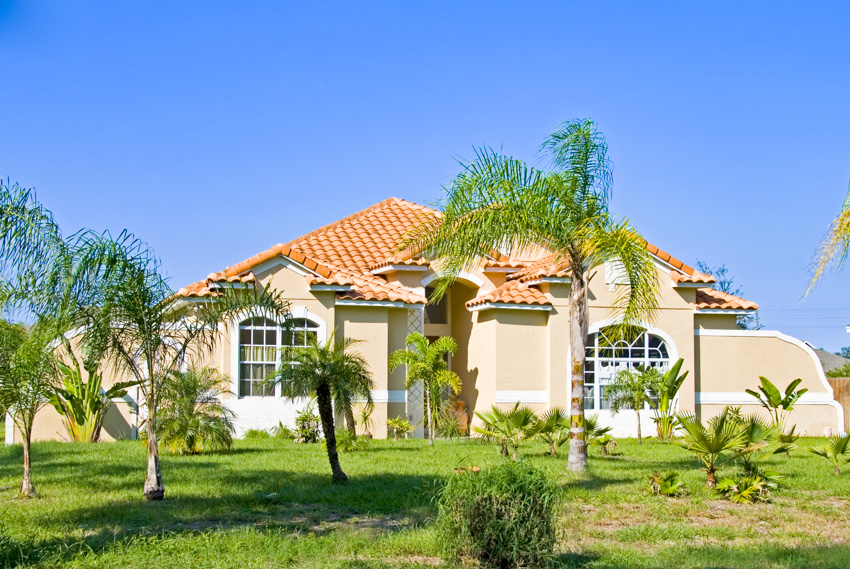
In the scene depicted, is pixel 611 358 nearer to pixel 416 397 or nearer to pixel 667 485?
pixel 416 397

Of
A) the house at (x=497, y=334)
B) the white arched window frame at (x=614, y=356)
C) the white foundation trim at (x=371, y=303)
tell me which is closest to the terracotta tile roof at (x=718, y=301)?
the house at (x=497, y=334)

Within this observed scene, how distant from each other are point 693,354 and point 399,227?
9.19 meters

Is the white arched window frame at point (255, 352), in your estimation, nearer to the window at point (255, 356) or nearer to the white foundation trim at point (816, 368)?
the window at point (255, 356)

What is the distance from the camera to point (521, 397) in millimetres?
22484

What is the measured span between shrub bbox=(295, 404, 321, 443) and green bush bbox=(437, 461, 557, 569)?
12.2 m

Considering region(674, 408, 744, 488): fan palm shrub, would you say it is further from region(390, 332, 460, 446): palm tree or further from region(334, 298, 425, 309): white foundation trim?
region(334, 298, 425, 309): white foundation trim

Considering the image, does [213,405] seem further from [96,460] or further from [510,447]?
[510,447]

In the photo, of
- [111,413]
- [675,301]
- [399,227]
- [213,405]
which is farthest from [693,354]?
[111,413]

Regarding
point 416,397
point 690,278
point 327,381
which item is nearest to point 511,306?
point 416,397

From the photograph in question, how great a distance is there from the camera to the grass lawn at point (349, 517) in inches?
346

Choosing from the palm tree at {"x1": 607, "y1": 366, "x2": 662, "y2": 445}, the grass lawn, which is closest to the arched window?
the palm tree at {"x1": 607, "y1": 366, "x2": 662, "y2": 445}

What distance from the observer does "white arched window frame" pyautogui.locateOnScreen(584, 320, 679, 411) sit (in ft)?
75.5

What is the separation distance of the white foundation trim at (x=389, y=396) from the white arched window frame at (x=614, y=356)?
4738 mm

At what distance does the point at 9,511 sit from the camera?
11.1 m
